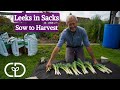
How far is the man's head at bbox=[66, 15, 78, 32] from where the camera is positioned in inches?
86.8

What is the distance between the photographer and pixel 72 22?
7.49 ft

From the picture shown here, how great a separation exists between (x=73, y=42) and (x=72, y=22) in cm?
31

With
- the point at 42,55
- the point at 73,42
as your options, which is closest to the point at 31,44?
the point at 42,55

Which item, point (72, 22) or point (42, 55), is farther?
point (42, 55)

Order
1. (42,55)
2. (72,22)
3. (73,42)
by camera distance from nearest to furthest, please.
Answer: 1. (72,22)
2. (42,55)
3. (73,42)

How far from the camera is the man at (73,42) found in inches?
91.6

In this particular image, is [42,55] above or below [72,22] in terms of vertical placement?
below

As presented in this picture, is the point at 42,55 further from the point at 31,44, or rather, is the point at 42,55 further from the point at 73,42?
the point at 73,42

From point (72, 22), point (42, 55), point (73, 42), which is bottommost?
point (42, 55)

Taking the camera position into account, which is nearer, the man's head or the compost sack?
the man's head

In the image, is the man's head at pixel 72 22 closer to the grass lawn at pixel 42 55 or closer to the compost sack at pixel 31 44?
the grass lawn at pixel 42 55

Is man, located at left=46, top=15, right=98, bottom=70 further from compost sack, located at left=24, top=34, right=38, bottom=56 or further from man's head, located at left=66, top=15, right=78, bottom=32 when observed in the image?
compost sack, located at left=24, top=34, right=38, bottom=56

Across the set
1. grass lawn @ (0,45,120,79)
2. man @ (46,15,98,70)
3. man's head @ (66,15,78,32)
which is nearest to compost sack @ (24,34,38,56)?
grass lawn @ (0,45,120,79)
